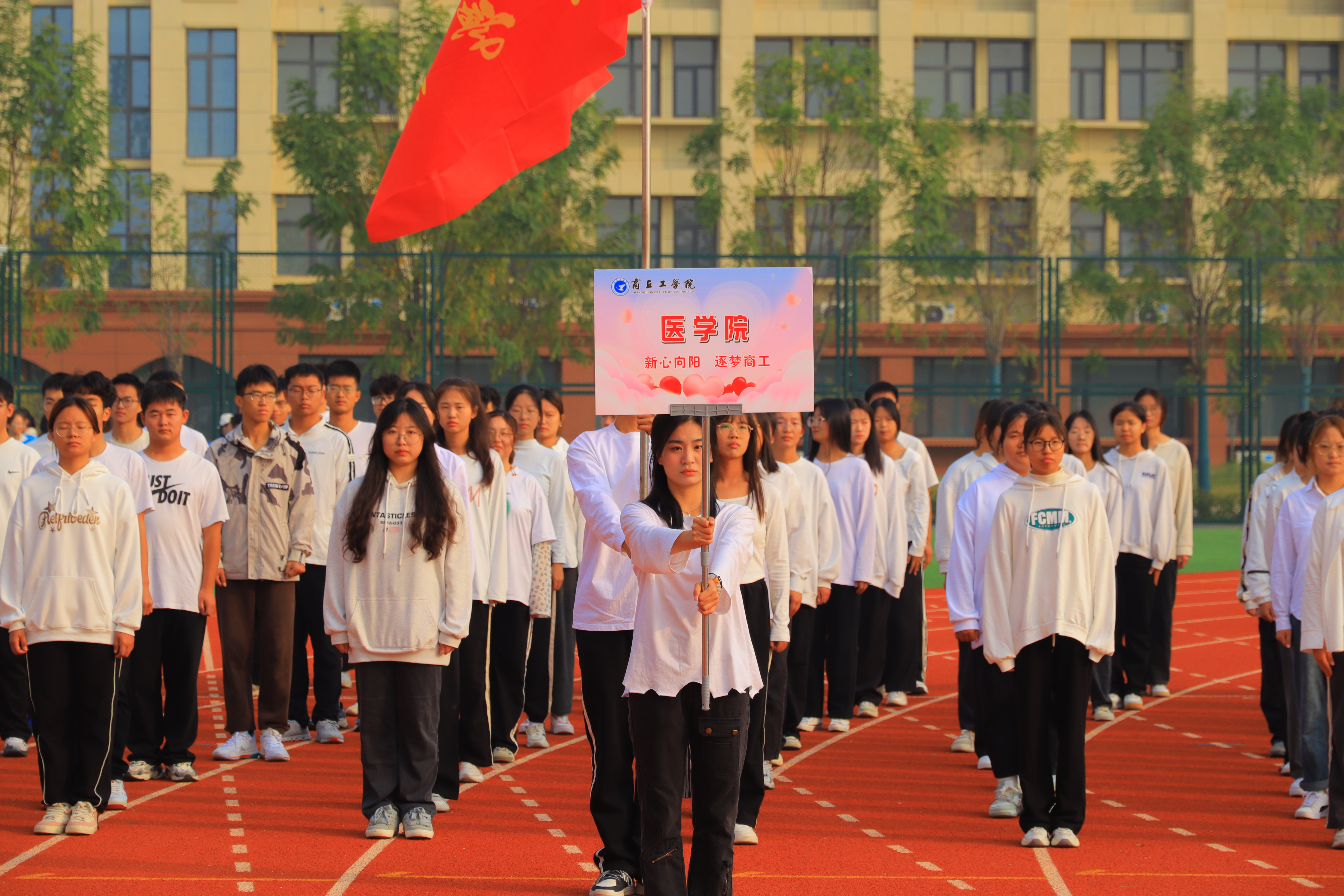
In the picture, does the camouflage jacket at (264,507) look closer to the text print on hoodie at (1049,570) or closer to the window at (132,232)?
the text print on hoodie at (1049,570)

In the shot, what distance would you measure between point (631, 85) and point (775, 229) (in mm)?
8944

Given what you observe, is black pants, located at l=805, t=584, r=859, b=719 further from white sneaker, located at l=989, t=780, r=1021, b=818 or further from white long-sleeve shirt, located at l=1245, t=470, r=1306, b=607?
white long-sleeve shirt, located at l=1245, t=470, r=1306, b=607

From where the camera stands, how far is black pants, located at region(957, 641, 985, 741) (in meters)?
8.01

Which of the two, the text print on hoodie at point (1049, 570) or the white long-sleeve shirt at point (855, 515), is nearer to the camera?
the text print on hoodie at point (1049, 570)

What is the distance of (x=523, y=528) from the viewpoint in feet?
25.3

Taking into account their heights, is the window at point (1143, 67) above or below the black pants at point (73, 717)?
above

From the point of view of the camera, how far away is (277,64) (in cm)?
3167

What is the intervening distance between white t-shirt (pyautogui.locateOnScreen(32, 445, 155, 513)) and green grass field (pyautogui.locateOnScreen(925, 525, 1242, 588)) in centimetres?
1110

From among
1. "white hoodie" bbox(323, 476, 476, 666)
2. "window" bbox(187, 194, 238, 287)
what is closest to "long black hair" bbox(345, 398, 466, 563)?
"white hoodie" bbox(323, 476, 476, 666)

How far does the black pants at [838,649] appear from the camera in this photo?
8562 millimetres

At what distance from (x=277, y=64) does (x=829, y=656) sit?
2653 centimetres

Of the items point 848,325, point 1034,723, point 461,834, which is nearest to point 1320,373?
point 848,325

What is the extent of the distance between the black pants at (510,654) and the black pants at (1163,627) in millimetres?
4384

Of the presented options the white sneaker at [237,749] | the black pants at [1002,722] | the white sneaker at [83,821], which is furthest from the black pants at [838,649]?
the white sneaker at [83,821]
